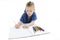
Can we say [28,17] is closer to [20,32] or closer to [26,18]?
[26,18]

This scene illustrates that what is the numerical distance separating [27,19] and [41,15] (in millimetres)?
114

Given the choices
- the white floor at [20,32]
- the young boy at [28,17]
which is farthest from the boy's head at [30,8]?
the white floor at [20,32]

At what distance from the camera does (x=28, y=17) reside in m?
1.02

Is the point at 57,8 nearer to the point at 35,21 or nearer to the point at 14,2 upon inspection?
the point at 35,21

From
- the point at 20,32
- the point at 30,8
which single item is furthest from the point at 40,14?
the point at 20,32

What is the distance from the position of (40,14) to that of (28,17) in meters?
0.10

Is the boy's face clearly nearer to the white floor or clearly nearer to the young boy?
the young boy

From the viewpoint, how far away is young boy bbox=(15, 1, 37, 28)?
101 centimetres

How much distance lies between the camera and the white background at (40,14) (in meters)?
1.00

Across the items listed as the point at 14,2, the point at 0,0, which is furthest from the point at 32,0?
the point at 0,0

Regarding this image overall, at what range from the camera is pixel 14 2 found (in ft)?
3.31

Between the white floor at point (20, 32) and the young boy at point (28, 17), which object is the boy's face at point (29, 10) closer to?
the young boy at point (28, 17)

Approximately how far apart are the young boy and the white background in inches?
1.1

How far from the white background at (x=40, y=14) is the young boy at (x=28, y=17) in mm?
28
